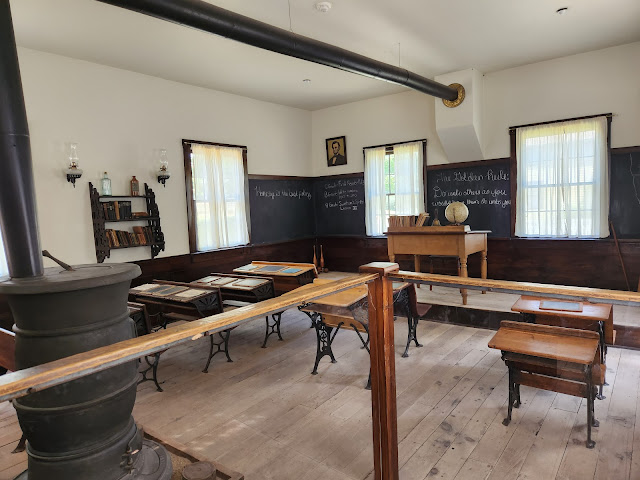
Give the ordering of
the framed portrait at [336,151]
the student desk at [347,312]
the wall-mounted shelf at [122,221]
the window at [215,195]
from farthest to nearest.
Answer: the framed portrait at [336,151] < the window at [215,195] < the wall-mounted shelf at [122,221] < the student desk at [347,312]

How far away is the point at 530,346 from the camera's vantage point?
2381 mm

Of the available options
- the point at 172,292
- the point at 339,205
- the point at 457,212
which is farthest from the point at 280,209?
the point at 172,292

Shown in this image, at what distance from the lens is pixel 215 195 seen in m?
6.23

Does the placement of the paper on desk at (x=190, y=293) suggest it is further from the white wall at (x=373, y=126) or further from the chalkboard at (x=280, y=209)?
the white wall at (x=373, y=126)

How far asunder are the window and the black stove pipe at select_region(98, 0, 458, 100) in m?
2.90

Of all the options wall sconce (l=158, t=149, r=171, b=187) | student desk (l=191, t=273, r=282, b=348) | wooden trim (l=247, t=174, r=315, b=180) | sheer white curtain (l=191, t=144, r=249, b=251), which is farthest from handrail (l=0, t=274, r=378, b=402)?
wooden trim (l=247, t=174, r=315, b=180)

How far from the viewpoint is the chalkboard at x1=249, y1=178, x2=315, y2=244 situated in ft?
22.8

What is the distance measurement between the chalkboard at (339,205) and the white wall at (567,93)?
237 centimetres

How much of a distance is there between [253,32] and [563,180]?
4.56 meters

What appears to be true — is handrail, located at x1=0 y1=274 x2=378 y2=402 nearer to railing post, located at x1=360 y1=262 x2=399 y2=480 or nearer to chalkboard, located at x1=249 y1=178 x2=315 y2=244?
railing post, located at x1=360 y1=262 x2=399 y2=480

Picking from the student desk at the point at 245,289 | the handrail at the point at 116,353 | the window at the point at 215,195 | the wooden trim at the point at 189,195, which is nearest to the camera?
the handrail at the point at 116,353

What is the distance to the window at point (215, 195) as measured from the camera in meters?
5.91

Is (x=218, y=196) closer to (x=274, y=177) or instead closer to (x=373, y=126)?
(x=274, y=177)

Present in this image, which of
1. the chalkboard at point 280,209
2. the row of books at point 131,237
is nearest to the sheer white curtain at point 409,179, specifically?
the chalkboard at point 280,209
